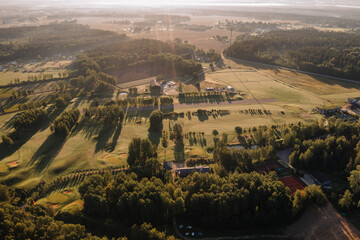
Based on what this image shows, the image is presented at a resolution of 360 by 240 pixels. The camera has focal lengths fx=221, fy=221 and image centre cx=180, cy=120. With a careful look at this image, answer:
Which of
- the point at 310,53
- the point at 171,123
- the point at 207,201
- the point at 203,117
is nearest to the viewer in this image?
the point at 207,201

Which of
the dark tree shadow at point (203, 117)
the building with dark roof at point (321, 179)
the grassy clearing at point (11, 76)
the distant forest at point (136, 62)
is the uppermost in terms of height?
the distant forest at point (136, 62)

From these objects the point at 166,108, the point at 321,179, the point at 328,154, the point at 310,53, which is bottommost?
the point at 321,179

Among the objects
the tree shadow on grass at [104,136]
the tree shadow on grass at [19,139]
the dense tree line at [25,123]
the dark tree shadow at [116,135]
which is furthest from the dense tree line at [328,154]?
the dense tree line at [25,123]

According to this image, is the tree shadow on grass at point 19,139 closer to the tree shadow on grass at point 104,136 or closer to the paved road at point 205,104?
the tree shadow on grass at point 104,136

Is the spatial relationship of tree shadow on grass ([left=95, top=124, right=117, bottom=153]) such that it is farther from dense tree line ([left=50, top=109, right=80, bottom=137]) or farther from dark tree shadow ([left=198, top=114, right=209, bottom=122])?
dark tree shadow ([left=198, top=114, right=209, bottom=122])

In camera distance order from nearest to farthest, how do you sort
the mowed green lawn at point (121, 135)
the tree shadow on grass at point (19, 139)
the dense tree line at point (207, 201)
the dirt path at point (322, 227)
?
the dirt path at point (322, 227)
the dense tree line at point (207, 201)
the mowed green lawn at point (121, 135)
the tree shadow on grass at point (19, 139)

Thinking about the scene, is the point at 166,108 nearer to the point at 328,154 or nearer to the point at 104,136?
the point at 104,136

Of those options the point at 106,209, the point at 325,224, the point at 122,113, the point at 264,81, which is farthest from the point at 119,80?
the point at 325,224

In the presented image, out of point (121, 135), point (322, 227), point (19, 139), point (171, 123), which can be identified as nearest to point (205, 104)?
point (171, 123)
